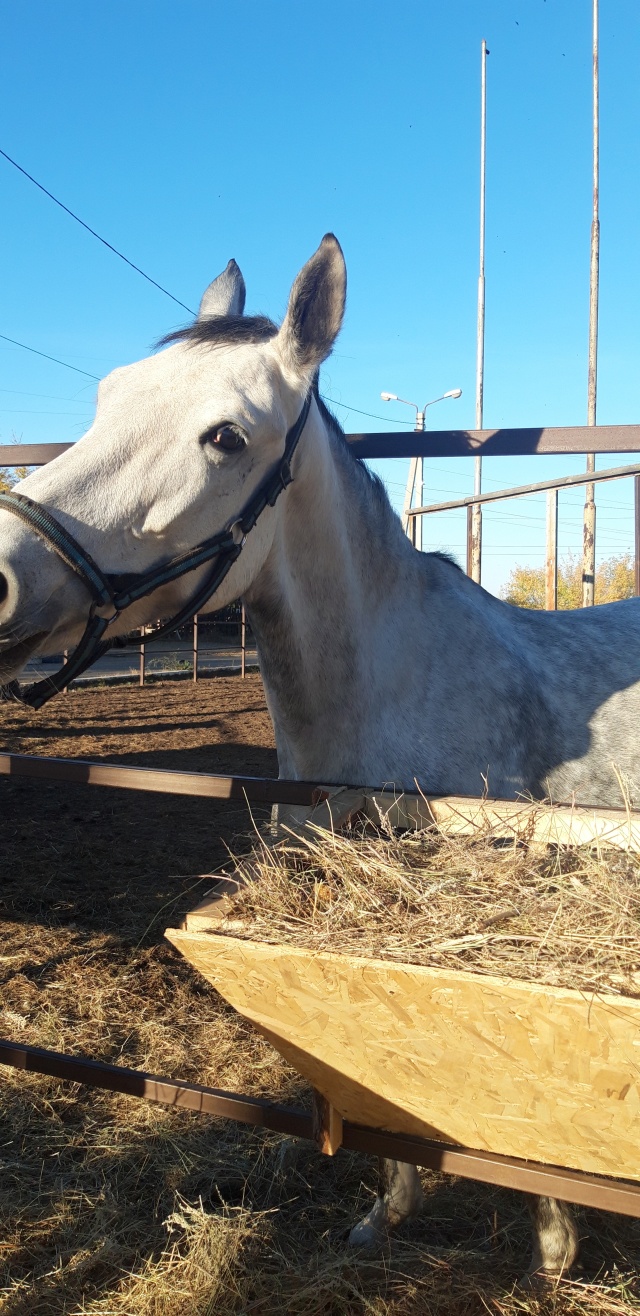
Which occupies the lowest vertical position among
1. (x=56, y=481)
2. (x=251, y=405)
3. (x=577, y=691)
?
(x=577, y=691)

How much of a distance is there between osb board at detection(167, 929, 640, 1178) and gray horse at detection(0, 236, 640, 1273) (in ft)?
2.15

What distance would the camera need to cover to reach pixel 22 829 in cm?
565

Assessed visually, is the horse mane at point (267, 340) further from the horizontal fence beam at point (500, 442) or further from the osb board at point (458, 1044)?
the osb board at point (458, 1044)

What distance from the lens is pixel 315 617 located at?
217 centimetres

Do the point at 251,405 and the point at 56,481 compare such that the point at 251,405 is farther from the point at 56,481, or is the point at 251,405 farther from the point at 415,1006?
the point at 415,1006

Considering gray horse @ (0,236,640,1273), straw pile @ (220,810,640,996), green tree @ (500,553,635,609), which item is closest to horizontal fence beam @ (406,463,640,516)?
gray horse @ (0,236,640,1273)

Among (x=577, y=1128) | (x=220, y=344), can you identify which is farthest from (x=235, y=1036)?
(x=220, y=344)

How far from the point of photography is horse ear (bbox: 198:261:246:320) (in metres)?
2.65

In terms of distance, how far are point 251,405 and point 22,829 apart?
4.56 m

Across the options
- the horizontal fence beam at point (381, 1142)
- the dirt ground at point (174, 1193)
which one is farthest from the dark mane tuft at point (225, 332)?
the horizontal fence beam at point (381, 1142)

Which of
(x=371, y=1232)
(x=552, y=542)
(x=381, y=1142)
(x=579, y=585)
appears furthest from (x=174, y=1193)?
(x=579, y=585)

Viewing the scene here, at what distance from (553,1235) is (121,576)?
6.03 feet

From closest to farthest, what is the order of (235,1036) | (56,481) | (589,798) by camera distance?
1. (56,481)
2. (589,798)
3. (235,1036)

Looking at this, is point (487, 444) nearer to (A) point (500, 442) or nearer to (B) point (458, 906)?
(A) point (500, 442)
